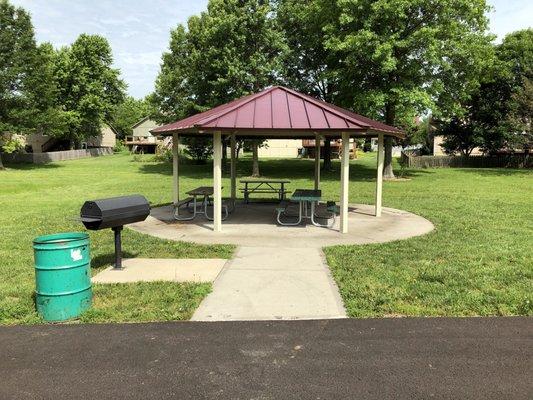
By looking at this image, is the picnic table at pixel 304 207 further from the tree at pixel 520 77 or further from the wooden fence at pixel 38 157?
the wooden fence at pixel 38 157

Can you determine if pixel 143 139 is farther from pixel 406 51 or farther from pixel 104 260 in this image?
pixel 104 260

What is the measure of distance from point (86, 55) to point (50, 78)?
64.3 feet

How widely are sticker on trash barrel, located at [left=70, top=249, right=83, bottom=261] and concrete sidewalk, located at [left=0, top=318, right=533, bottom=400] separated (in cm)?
70

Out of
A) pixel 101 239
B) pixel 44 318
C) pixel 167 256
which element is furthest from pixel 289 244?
pixel 44 318

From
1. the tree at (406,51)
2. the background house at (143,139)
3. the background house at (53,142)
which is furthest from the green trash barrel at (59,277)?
the background house at (143,139)

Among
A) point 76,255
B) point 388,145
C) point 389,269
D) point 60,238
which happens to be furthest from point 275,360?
point 388,145

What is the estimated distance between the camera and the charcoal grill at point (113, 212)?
586 centimetres

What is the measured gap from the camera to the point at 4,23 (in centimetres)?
3297

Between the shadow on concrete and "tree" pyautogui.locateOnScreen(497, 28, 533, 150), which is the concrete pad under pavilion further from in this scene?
"tree" pyautogui.locateOnScreen(497, 28, 533, 150)

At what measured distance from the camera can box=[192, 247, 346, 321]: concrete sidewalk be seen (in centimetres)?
505

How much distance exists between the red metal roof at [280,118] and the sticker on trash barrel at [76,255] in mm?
4339

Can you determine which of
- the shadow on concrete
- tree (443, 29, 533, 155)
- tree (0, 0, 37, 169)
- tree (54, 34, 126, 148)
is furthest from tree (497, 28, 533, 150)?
tree (54, 34, 126, 148)

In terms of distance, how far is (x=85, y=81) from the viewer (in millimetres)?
51688

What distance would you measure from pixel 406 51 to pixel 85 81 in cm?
3922
